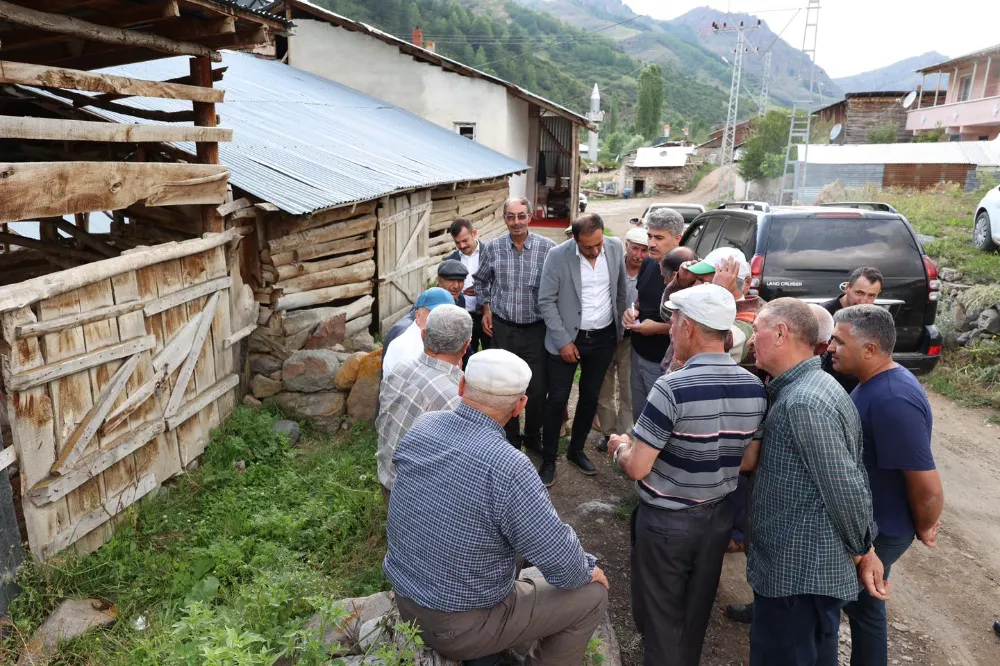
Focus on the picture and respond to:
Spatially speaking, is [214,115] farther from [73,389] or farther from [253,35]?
[73,389]

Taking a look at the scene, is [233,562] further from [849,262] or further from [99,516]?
[849,262]

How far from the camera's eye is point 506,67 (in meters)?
87.2

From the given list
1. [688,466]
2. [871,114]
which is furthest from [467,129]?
[871,114]

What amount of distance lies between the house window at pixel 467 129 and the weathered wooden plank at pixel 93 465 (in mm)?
14924

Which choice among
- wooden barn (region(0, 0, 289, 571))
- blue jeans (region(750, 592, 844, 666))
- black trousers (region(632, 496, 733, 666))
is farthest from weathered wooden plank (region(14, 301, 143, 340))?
blue jeans (region(750, 592, 844, 666))

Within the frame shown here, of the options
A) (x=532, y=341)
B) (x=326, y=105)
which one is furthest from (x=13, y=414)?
(x=326, y=105)

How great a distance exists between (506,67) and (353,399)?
88.8m

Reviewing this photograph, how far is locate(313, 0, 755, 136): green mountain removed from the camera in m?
72.8

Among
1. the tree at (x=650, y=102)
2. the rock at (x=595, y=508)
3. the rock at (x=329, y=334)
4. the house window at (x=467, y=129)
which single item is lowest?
the rock at (x=595, y=508)

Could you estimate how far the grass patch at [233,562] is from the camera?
10.3 ft

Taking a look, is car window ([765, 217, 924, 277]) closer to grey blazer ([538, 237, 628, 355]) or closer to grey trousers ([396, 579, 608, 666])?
grey blazer ([538, 237, 628, 355])

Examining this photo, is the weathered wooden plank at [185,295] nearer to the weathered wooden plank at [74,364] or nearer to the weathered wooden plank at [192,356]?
the weathered wooden plank at [192,356]

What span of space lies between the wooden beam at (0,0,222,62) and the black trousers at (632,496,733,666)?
164 inches

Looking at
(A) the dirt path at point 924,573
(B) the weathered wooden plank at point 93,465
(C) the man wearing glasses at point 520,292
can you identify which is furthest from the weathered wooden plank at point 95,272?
(A) the dirt path at point 924,573
